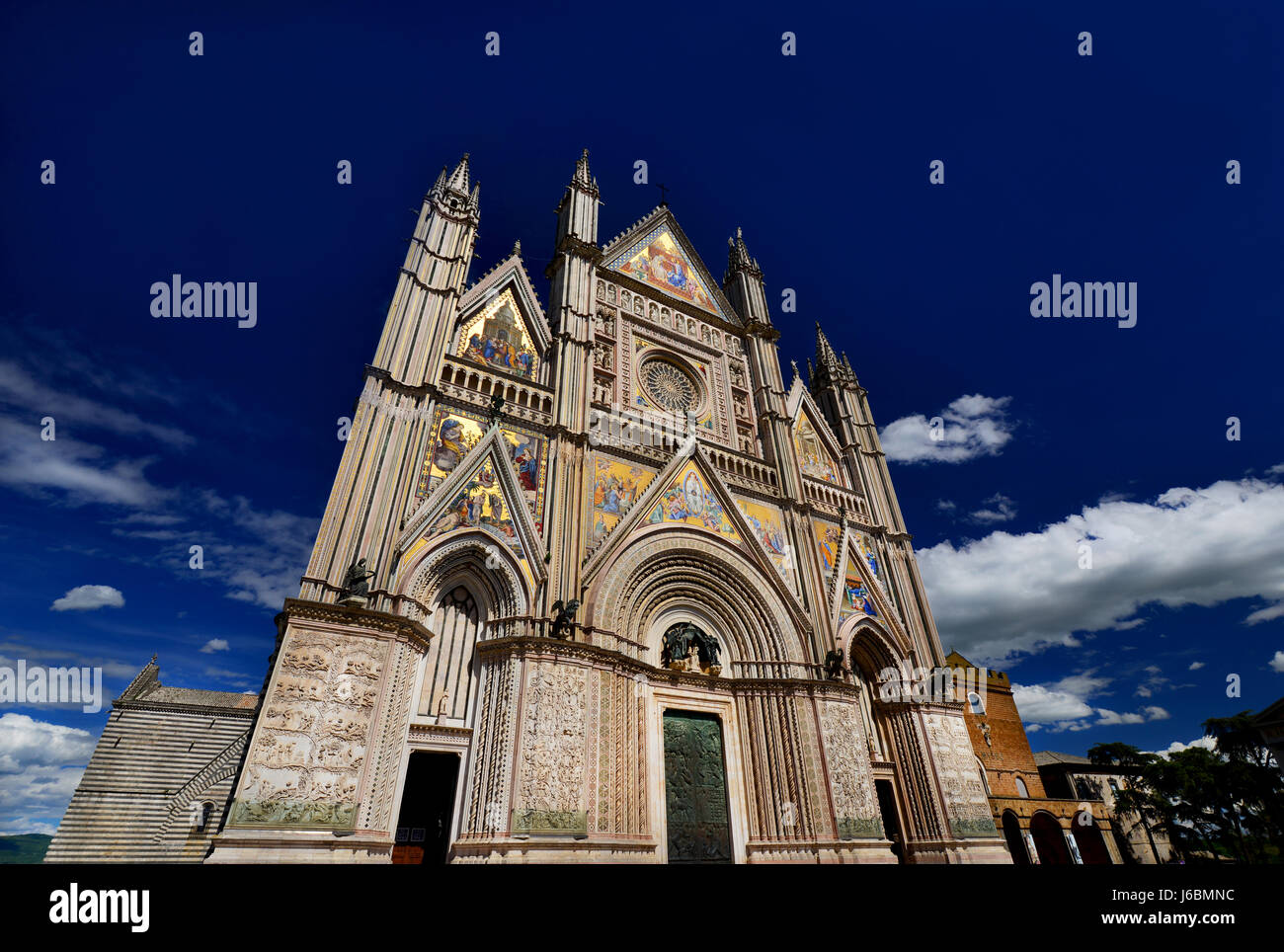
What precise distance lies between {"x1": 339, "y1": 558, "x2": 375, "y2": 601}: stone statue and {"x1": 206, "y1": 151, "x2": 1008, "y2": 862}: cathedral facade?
5 cm

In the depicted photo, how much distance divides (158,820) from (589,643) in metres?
22.3

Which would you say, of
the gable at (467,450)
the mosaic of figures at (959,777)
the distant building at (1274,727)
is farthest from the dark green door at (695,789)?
the distant building at (1274,727)

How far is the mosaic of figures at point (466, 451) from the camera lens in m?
14.5

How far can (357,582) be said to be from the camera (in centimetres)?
1145

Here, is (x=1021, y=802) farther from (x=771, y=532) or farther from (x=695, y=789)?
(x=695, y=789)

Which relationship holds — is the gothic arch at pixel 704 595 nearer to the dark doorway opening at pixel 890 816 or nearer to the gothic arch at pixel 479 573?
the gothic arch at pixel 479 573

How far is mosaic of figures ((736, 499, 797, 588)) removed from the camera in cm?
1938

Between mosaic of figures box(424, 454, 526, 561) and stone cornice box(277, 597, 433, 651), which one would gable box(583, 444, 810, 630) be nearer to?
mosaic of figures box(424, 454, 526, 561)

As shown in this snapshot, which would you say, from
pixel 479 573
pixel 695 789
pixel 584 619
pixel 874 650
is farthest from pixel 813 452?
pixel 479 573

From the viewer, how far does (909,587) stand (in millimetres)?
21891

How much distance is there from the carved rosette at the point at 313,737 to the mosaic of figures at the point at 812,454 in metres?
17.7

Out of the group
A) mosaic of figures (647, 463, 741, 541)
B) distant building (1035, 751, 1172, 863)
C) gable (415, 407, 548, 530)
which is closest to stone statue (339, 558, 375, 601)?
gable (415, 407, 548, 530)
